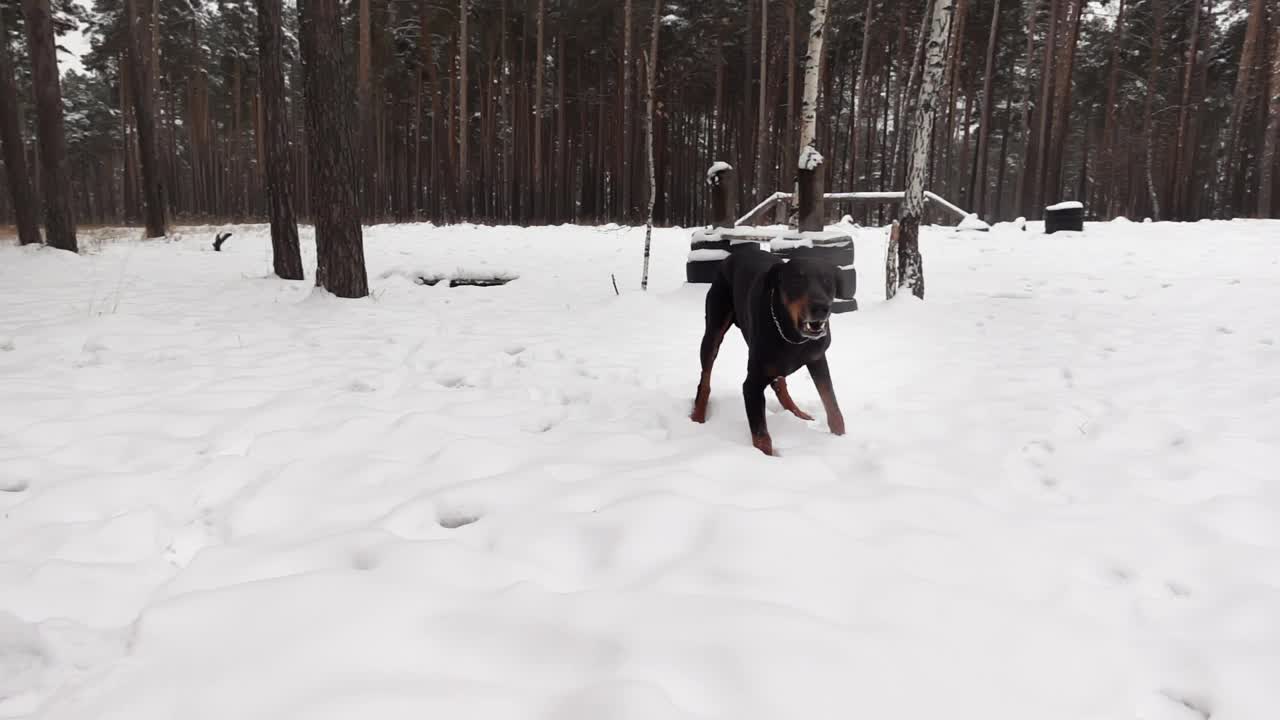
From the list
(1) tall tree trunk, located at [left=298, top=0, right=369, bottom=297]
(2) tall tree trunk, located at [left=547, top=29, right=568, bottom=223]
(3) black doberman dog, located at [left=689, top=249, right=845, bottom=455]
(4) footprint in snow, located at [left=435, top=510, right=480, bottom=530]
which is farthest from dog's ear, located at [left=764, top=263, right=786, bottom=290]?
(2) tall tree trunk, located at [left=547, top=29, right=568, bottom=223]

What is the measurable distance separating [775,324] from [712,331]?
2.14 ft

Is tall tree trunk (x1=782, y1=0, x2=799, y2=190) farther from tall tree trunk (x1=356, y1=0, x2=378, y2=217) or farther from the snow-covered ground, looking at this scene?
the snow-covered ground

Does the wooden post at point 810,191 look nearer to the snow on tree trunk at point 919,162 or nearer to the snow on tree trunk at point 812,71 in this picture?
the snow on tree trunk at point 919,162

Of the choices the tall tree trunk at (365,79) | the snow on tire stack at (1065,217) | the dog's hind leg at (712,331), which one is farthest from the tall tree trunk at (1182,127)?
the tall tree trunk at (365,79)

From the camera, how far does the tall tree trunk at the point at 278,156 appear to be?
26.5 feet

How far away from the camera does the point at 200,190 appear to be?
34219mm

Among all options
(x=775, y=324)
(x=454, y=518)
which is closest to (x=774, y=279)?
(x=775, y=324)

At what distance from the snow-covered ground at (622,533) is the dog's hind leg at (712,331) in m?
0.17

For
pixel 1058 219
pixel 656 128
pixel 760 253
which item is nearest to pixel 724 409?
pixel 760 253

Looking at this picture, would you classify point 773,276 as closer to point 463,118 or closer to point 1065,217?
point 1065,217

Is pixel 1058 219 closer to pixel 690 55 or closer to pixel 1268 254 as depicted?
pixel 1268 254

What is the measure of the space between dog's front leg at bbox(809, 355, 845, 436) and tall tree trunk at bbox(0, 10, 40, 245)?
46.8ft

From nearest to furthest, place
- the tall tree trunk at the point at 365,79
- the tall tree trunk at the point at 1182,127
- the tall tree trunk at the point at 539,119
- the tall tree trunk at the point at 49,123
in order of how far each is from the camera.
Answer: the tall tree trunk at the point at 49,123 < the tall tree trunk at the point at 365,79 < the tall tree trunk at the point at 1182,127 < the tall tree trunk at the point at 539,119

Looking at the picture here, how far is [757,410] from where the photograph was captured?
324cm
